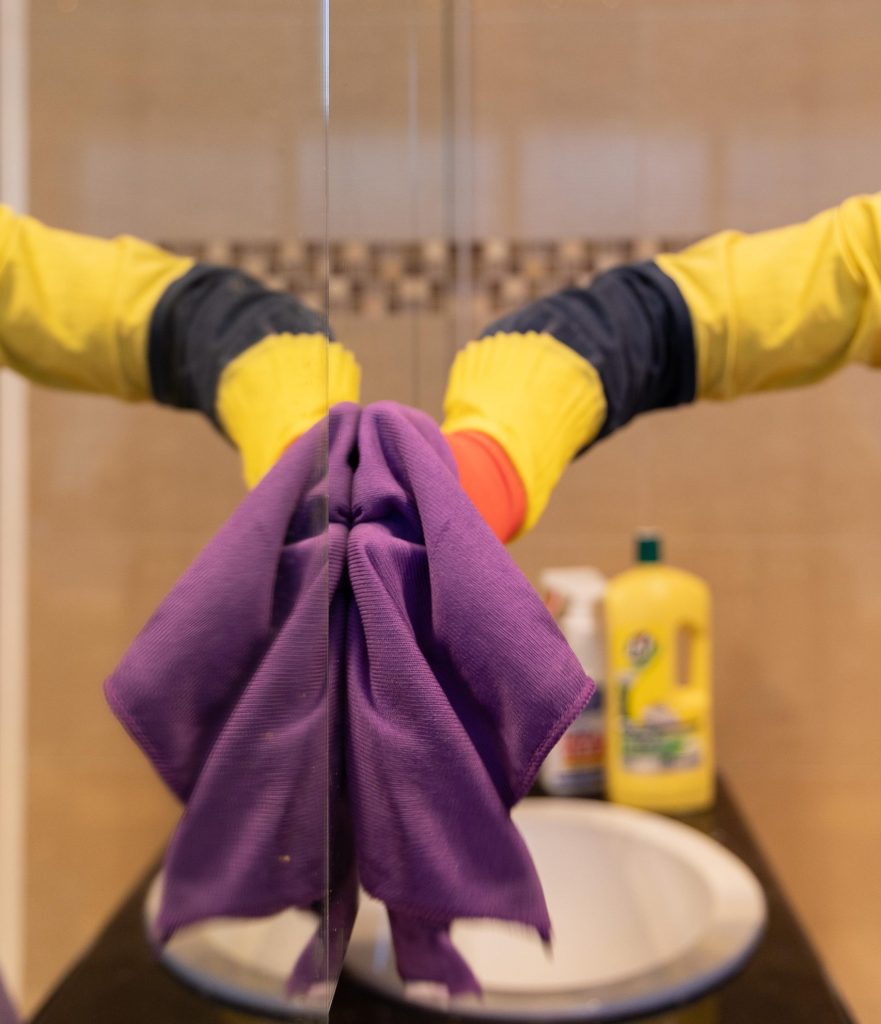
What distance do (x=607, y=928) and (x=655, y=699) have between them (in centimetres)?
25

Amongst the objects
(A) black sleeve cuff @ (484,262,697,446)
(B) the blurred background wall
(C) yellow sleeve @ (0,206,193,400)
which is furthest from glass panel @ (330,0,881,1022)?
(C) yellow sleeve @ (0,206,193,400)

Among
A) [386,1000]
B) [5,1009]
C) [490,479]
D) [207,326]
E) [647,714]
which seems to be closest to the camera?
[5,1009]

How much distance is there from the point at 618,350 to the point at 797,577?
0.78m

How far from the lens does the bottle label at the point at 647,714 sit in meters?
1.06

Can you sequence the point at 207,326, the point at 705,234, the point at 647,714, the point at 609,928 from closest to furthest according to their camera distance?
the point at 207,326 < the point at 609,928 < the point at 647,714 < the point at 705,234

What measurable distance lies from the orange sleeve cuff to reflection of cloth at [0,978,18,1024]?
13.0 inches

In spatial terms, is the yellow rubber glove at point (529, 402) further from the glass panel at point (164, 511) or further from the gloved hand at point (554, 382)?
the glass panel at point (164, 511)

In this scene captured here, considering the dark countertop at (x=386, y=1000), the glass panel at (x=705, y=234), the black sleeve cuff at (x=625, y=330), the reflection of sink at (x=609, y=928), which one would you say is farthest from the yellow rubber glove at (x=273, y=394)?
the glass panel at (x=705, y=234)

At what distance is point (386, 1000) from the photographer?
697 millimetres

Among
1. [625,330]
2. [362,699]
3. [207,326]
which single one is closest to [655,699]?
[625,330]

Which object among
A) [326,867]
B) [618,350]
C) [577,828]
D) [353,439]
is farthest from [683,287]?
[577,828]

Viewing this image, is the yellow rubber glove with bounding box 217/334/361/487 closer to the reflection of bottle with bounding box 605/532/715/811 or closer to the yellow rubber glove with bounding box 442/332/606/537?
the yellow rubber glove with bounding box 442/332/606/537

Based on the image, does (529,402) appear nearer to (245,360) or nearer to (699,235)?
(245,360)

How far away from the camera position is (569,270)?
1.21m
